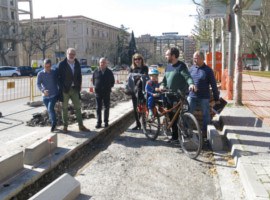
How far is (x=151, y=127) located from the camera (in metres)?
7.87

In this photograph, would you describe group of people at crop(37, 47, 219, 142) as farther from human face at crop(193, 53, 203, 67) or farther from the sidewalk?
the sidewalk

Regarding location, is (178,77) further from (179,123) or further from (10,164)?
(10,164)

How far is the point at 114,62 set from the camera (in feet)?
310

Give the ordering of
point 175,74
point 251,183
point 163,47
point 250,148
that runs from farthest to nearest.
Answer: point 163,47 → point 175,74 → point 250,148 → point 251,183

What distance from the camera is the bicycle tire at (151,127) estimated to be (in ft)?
24.4

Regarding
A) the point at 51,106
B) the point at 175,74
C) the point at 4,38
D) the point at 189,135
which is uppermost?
the point at 4,38

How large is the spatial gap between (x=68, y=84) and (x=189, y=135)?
2972 mm

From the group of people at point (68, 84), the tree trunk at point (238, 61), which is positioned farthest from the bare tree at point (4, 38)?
the group of people at point (68, 84)

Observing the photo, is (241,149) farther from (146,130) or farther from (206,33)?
(206,33)

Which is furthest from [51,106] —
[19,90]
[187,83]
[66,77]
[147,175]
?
[19,90]

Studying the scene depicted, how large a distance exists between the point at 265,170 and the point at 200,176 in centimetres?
94

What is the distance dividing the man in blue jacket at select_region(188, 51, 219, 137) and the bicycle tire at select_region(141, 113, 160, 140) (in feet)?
2.63

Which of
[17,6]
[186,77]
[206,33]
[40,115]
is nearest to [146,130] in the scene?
[186,77]

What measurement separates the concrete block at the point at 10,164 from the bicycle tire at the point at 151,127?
310cm
